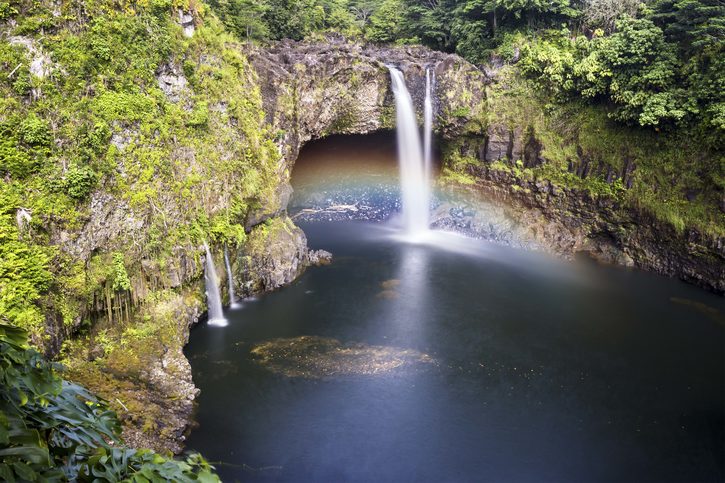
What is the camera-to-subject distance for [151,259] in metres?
14.4

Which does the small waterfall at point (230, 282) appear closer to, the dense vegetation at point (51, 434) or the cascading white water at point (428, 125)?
the cascading white water at point (428, 125)

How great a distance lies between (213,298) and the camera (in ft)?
55.6

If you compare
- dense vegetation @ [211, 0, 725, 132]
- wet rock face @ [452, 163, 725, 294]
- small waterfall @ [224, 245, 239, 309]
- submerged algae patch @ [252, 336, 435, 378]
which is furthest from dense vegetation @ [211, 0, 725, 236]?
submerged algae patch @ [252, 336, 435, 378]

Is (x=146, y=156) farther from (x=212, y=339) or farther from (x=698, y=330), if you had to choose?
(x=698, y=330)

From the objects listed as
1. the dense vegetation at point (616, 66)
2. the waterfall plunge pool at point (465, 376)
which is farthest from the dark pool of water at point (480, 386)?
the dense vegetation at point (616, 66)

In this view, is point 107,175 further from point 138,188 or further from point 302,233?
point 302,233

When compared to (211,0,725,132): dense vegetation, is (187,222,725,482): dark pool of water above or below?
below

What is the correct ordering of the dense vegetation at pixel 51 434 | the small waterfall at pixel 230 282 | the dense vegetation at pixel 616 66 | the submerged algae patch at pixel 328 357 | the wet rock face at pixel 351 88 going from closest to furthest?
the dense vegetation at pixel 51 434 → the submerged algae patch at pixel 328 357 → the small waterfall at pixel 230 282 → the dense vegetation at pixel 616 66 → the wet rock face at pixel 351 88

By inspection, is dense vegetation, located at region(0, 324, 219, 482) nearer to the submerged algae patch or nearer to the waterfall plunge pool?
the waterfall plunge pool

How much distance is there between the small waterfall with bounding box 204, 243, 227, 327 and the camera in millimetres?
16703

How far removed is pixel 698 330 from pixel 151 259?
17373 mm

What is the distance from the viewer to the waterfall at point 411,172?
26.8 metres

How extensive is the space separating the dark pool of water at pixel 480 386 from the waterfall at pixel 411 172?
663 centimetres

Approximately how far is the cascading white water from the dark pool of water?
27.8 ft
